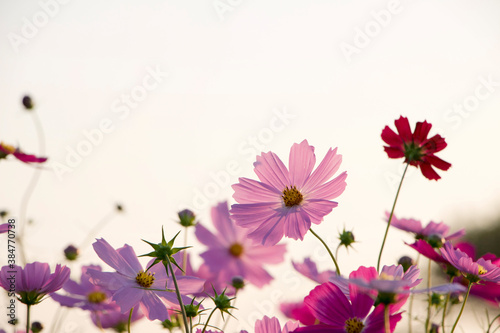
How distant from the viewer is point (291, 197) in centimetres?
66

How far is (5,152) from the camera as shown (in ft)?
3.34

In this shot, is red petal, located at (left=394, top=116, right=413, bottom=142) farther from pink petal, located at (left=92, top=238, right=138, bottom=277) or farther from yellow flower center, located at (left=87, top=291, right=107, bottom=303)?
yellow flower center, located at (left=87, top=291, right=107, bottom=303)

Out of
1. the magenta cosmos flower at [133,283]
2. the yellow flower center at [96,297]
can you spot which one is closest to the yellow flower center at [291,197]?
the magenta cosmos flower at [133,283]

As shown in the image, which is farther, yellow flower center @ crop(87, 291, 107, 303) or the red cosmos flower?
yellow flower center @ crop(87, 291, 107, 303)

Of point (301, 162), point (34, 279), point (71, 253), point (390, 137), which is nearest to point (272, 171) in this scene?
point (301, 162)

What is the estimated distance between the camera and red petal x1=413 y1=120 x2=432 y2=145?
71cm

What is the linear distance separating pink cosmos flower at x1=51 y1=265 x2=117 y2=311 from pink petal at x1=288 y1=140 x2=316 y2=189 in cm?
29

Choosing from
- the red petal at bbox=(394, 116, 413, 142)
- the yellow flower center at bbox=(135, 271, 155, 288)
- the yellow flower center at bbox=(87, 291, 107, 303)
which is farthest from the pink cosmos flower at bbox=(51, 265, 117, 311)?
the red petal at bbox=(394, 116, 413, 142)

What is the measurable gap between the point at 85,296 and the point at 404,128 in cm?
55

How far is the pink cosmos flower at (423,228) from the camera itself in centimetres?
89

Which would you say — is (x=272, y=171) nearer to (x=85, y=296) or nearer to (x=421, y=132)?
(x=421, y=132)

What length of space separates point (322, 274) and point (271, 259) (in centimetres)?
43

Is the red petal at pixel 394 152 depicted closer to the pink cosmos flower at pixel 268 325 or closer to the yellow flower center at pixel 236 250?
the pink cosmos flower at pixel 268 325

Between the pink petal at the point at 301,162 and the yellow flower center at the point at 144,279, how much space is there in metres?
0.21
